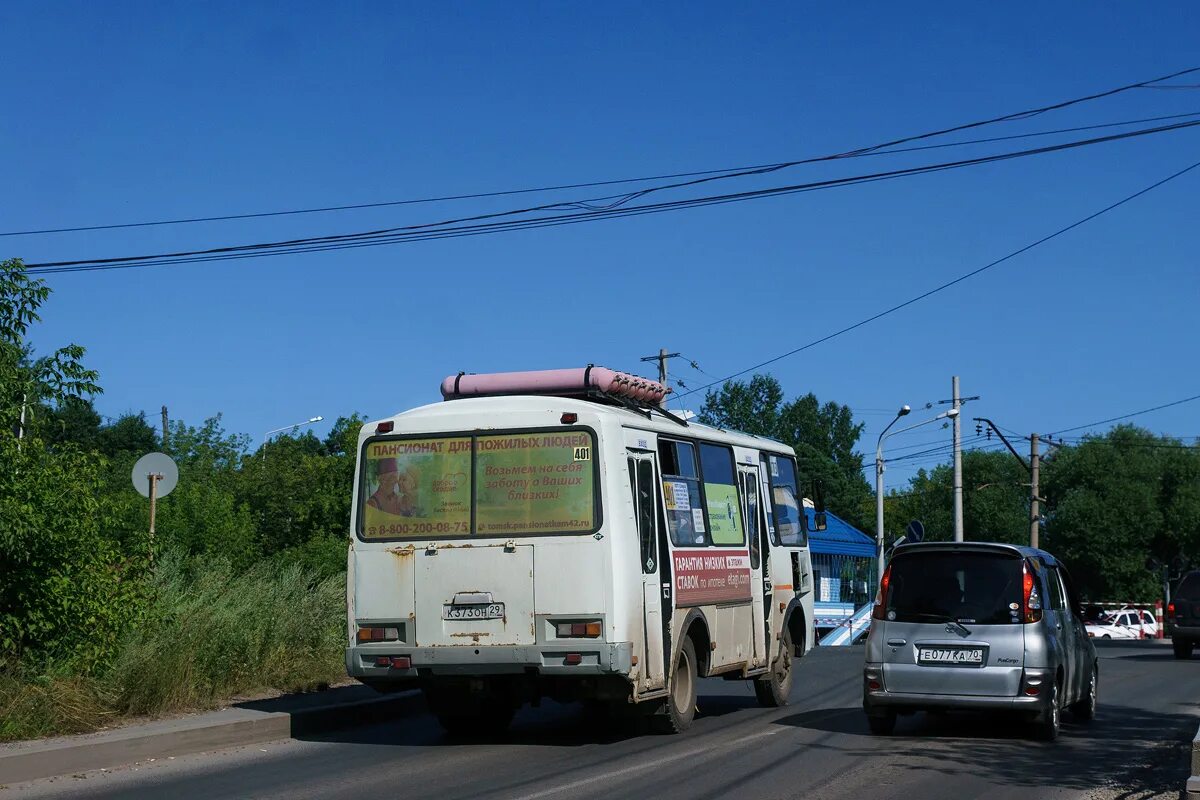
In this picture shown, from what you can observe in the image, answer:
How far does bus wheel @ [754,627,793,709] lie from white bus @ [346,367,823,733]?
2.59 meters

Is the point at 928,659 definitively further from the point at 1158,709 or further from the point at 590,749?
the point at 1158,709

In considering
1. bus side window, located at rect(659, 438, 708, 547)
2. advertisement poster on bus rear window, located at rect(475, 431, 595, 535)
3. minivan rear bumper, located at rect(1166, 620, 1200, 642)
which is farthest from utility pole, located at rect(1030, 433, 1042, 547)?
advertisement poster on bus rear window, located at rect(475, 431, 595, 535)

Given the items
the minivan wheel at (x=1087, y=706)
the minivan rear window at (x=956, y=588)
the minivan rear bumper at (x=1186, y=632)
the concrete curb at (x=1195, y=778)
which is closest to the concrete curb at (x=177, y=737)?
the minivan rear window at (x=956, y=588)

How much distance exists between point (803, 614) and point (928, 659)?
15.3ft

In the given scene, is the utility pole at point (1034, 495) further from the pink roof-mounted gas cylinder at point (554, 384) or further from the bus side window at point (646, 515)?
the bus side window at point (646, 515)

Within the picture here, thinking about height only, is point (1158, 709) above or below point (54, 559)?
below

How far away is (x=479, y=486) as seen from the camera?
1340 cm

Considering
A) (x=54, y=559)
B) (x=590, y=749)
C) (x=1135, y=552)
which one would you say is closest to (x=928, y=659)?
(x=590, y=749)

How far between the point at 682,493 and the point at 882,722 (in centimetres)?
295

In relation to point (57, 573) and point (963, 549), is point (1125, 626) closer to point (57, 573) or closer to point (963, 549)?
point (963, 549)

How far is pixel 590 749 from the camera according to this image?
520 inches

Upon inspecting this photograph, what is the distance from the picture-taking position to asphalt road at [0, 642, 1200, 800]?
10.5 m

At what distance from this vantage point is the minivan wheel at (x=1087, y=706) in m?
15.6

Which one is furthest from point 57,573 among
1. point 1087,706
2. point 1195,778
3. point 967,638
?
point 1087,706
